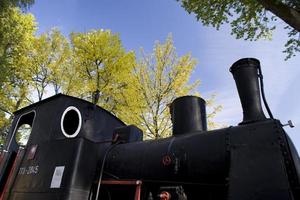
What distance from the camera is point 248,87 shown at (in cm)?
282

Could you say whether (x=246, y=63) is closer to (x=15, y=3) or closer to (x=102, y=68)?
(x=102, y=68)

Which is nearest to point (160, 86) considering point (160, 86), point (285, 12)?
point (160, 86)

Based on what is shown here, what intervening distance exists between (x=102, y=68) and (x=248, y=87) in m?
10.3

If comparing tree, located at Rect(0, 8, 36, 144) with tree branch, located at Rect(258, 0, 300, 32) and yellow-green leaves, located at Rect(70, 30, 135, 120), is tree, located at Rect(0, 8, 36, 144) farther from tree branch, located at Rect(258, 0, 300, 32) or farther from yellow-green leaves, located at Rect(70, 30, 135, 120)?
tree branch, located at Rect(258, 0, 300, 32)

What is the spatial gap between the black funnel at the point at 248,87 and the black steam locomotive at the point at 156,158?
11mm

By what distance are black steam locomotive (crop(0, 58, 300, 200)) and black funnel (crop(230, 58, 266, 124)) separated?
1 cm

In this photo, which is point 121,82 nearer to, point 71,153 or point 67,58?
point 67,58

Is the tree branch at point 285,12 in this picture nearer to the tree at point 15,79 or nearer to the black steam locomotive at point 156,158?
the black steam locomotive at point 156,158

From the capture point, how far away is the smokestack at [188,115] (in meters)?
3.64

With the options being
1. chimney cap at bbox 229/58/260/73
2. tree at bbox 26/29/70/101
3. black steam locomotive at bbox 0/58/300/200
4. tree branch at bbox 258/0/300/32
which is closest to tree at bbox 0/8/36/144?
tree at bbox 26/29/70/101

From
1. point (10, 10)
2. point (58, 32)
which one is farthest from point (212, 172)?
point (58, 32)

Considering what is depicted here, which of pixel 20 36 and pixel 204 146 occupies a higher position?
pixel 20 36

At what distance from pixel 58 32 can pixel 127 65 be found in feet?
18.2

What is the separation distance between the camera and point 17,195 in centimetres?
367
